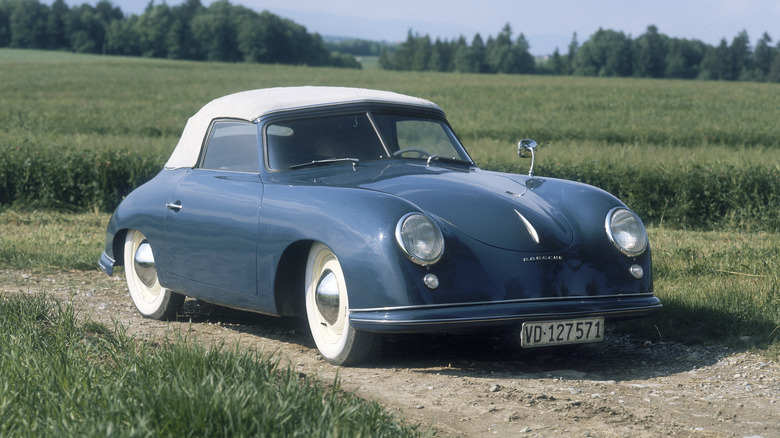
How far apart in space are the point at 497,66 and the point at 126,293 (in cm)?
10320

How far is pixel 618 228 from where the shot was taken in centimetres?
484

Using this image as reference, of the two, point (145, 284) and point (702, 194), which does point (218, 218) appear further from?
point (702, 194)

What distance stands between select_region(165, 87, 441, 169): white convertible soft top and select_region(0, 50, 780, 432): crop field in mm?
2355

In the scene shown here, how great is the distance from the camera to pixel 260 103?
565 cm

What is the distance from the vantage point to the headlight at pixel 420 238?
4219mm

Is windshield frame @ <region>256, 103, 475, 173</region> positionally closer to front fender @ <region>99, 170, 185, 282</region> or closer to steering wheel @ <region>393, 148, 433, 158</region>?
steering wheel @ <region>393, 148, 433, 158</region>

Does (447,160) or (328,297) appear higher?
(447,160)

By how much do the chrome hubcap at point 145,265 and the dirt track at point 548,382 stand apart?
0.97 feet

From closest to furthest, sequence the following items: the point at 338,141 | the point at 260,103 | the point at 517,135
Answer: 1. the point at 338,141
2. the point at 260,103
3. the point at 517,135

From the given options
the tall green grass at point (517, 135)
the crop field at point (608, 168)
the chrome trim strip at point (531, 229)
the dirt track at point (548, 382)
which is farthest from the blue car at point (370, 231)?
the tall green grass at point (517, 135)

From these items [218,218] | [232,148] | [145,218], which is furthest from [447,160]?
[145,218]

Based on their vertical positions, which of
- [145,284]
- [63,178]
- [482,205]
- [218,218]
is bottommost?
[63,178]

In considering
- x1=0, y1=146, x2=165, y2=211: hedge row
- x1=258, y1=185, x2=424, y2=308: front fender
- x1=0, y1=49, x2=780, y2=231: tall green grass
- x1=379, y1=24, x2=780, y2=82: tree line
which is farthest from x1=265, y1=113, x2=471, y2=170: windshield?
x1=379, y1=24, x2=780, y2=82: tree line

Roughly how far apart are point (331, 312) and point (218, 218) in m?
1.07
